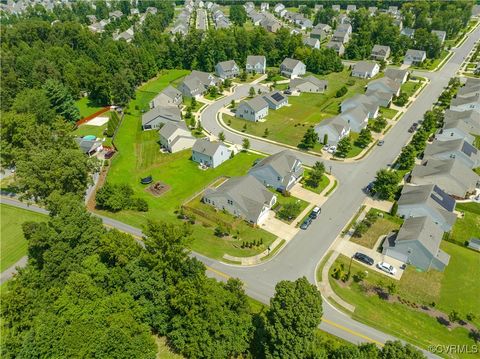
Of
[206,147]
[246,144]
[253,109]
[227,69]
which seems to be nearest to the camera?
[206,147]

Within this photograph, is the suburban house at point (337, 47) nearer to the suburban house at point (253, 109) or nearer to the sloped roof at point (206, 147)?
the suburban house at point (253, 109)

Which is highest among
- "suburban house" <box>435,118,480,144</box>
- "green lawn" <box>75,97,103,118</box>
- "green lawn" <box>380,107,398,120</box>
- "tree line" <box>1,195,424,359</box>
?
"tree line" <box>1,195,424,359</box>

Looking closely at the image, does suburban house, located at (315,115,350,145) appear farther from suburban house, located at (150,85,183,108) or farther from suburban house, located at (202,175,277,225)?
suburban house, located at (150,85,183,108)

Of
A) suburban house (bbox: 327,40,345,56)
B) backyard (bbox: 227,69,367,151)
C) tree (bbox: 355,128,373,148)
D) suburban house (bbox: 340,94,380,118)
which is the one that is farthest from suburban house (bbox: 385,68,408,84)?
tree (bbox: 355,128,373,148)

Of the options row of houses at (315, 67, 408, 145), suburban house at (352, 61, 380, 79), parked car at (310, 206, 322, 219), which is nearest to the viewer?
parked car at (310, 206, 322, 219)

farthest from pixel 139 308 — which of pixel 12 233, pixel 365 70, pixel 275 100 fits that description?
pixel 365 70

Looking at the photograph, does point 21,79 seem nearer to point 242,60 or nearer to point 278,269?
point 242,60

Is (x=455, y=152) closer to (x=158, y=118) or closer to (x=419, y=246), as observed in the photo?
(x=419, y=246)
